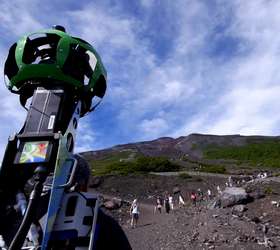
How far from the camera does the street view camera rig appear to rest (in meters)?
2.61

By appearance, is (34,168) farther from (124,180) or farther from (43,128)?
(124,180)

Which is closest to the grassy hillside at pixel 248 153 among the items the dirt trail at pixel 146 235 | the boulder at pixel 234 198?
the boulder at pixel 234 198

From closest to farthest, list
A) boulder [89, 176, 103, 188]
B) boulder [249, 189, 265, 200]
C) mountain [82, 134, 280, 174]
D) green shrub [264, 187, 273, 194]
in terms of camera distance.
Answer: boulder [249, 189, 265, 200]
green shrub [264, 187, 273, 194]
boulder [89, 176, 103, 188]
mountain [82, 134, 280, 174]

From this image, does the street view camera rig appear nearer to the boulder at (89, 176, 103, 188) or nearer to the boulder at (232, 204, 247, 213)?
the boulder at (232, 204, 247, 213)

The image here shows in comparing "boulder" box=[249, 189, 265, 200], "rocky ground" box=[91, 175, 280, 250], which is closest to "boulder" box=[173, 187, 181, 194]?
"rocky ground" box=[91, 175, 280, 250]

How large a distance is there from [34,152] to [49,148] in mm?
123

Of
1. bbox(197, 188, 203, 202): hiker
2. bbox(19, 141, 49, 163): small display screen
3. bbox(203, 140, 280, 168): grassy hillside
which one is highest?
bbox(203, 140, 280, 168): grassy hillside

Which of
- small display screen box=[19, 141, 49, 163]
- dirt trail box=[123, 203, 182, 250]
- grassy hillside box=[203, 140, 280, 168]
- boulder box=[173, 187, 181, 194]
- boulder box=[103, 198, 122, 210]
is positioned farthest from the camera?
grassy hillside box=[203, 140, 280, 168]

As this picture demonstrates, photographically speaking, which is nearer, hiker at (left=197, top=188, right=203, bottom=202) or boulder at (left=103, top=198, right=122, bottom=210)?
boulder at (left=103, top=198, right=122, bottom=210)

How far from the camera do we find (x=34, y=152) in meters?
2.81

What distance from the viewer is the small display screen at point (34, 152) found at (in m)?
2.77

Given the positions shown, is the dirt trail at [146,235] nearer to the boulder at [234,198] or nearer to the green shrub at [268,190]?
the boulder at [234,198]

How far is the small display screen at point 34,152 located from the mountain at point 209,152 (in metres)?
65.9

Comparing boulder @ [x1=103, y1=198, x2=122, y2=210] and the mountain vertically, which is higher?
the mountain
